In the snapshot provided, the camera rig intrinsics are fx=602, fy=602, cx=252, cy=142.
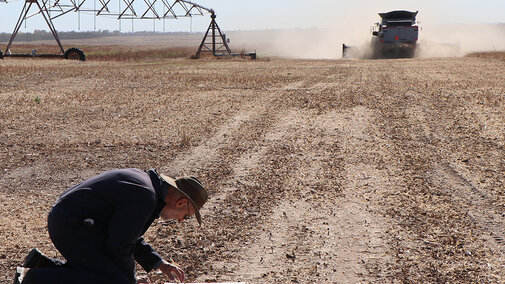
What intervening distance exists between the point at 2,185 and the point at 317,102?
8706 millimetres

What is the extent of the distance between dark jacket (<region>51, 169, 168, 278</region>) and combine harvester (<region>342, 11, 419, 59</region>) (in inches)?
1495

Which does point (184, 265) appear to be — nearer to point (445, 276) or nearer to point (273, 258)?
point (273, 258)

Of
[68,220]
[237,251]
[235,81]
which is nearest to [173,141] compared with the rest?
[237,251]

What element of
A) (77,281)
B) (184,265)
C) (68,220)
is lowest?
(184,265)

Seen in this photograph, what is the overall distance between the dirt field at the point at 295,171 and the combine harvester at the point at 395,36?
2393 centimetres

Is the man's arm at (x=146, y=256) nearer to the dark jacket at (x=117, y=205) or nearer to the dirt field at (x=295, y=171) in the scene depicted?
the dark jacket at (x=117, y=205)

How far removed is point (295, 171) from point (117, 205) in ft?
16.3

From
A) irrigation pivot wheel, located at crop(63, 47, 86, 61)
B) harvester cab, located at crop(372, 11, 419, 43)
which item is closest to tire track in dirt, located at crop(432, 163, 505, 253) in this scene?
irrigation pivot wheel, located at crop(63, 47, 86, 61)

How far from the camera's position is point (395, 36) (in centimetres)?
3956

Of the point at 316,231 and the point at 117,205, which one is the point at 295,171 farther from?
the point at 117,205

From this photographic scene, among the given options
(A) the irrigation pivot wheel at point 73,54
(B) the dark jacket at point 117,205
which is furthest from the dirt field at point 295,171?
(A) the irrigation pivot wheel at point 73,54

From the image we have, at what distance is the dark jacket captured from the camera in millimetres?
3229

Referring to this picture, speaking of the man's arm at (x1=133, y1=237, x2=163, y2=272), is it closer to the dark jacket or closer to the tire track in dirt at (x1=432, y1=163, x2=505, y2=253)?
the dark jacket

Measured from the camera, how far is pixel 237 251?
17.5 feet
